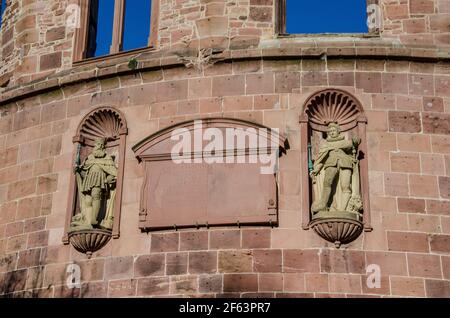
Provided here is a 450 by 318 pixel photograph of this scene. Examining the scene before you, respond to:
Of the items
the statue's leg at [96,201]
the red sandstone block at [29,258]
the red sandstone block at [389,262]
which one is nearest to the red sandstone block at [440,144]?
the red sandstone block at [389,262]

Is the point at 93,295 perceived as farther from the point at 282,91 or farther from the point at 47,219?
the point at 282,91

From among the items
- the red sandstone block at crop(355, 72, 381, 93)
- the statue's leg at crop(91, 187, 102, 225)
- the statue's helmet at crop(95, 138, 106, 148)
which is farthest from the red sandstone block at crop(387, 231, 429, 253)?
the statue's helmet at crop(95, 138, 106, 148)

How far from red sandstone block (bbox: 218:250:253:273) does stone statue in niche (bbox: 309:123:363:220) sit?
1049 mm

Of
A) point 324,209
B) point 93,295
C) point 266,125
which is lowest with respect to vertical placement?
point 93,295

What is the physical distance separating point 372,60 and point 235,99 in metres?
2.02

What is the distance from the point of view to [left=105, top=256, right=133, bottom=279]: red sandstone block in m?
13.8

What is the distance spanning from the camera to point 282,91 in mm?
14453

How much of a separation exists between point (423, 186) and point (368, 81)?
1.73 m

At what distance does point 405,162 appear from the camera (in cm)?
1395

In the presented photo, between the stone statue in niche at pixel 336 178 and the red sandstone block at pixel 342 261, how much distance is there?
482 mm

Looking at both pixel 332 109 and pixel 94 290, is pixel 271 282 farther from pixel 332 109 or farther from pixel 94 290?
pixel 332 109

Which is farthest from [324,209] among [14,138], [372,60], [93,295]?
[14,138]

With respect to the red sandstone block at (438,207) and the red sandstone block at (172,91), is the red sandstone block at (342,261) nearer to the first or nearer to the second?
the red sandstone block at (438,207)

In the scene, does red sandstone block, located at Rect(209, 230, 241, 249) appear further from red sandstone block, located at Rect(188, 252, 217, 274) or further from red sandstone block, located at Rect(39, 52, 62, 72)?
red sandstone block, located at Rect(39, 52, 62, 72)
